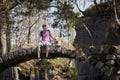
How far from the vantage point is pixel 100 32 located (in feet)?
70.1

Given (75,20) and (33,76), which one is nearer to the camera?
(75,20)

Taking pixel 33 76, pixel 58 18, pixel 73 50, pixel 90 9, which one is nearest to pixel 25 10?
pixel 58 18

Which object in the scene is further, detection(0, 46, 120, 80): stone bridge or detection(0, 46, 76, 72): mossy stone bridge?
detection(0, 46, 76, 72): mossy stone bridge

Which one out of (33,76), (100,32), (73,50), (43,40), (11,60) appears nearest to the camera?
(43,40)

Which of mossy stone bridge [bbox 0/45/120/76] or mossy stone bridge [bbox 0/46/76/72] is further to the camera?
mossy stone bridge [bbox 0/46/76/72]

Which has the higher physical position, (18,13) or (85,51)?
(18,13)

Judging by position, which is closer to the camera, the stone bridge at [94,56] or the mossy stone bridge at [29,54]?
the stone bridge at [94,56]

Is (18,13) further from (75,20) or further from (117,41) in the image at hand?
(117,41)

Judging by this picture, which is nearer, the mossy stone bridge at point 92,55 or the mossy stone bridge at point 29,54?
the mossy stone bridge at point 92,55

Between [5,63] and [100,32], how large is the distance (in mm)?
5879

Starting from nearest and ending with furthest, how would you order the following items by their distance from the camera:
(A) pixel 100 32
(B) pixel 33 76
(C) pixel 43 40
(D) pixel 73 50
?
(C) pixel 43 40 → (D) pixel 73 50 → (A) pixel 100 32 → (B) pixel 33 76

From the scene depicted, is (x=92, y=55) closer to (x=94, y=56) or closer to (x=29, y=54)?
(x=94, y=56)


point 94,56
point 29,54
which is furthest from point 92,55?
point 29,54

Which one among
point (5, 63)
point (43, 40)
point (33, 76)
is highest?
point (43, 40)
